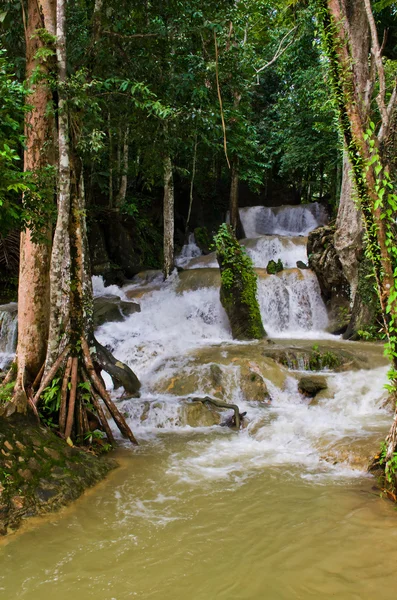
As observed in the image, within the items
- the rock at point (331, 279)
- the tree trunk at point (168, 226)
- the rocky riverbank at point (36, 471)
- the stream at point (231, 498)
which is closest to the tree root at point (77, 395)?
the rocky riverbank at point (36, 471)

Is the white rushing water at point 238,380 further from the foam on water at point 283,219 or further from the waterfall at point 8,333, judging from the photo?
the foam on water at point 283,219

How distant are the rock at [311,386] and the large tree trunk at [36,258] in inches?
196

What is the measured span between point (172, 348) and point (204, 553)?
301 inches

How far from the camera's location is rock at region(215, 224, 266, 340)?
42.2 feet

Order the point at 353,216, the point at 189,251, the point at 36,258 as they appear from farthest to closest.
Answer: the point at 189,251 < the point at 353,216 < the point at 36,258

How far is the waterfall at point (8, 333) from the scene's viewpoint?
11970 mm

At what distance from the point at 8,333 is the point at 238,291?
6519mm

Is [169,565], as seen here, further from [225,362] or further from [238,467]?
[225,362]

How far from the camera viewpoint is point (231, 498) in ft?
16.1

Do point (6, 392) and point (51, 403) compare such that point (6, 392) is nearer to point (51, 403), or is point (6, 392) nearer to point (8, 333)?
point (51, 403)

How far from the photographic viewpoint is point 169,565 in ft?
11.9

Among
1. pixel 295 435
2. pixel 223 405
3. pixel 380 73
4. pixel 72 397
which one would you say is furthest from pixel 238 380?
pixel 380 73

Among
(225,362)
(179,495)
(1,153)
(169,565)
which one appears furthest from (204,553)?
(225,362)


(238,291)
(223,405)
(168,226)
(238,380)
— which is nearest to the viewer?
(223,405)
